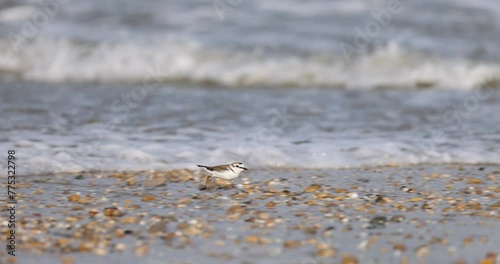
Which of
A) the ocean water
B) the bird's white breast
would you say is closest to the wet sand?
the bird's white breast

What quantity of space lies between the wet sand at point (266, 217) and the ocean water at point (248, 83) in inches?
22.2

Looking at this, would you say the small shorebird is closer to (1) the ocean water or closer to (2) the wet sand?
(2) the wet sand

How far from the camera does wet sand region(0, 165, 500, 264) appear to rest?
3.69m

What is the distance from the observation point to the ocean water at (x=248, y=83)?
6383 mm

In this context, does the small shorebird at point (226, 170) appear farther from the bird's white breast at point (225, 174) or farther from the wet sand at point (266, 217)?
the wet sand at point (266, 217)

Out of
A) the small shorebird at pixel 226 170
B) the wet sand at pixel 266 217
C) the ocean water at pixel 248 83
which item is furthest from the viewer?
the ocean water at pixel 248 83

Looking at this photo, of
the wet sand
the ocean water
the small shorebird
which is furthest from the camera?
the ocean water

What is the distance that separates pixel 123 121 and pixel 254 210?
3.28m

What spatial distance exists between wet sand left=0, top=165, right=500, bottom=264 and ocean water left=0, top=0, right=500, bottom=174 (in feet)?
1.85

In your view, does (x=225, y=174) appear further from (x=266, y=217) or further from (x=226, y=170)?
(x=266, y=217)

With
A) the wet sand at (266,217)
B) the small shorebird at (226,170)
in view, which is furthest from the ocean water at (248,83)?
the small shorebird at (226,170)

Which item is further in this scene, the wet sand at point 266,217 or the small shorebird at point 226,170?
the small shorebird at point 226,170

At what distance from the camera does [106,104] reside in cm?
862

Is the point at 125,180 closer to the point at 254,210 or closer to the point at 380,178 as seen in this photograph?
the point at 254,210
